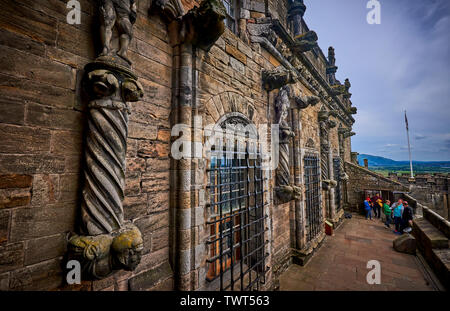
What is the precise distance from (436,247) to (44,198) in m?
7.94

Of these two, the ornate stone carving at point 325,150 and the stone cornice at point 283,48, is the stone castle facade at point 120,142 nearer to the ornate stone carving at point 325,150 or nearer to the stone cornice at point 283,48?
the stone cornice at point 283,48

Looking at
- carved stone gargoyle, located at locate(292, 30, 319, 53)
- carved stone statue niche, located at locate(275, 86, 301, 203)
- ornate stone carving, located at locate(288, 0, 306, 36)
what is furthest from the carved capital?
ornate stone carving, located at locate(288, 0, 306, 36)

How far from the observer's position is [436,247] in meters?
4.76

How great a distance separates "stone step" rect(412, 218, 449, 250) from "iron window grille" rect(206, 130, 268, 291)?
5.01 metres

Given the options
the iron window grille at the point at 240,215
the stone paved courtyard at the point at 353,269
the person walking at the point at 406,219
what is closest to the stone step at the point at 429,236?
the person walking at the point at 406,219

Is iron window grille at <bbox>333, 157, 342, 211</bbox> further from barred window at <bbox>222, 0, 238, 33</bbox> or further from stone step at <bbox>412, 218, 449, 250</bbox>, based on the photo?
barred window at <bbox>222, 0, 238, 33</bbox>

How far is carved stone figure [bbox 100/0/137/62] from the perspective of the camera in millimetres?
1469

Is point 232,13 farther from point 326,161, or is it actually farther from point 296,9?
point 326,161

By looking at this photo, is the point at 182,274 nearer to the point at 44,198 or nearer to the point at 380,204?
the point at 44,198

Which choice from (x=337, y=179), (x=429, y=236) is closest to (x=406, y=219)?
(x=429, y=236)

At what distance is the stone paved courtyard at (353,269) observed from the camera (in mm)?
3848

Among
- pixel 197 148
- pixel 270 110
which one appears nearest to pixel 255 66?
pixel 270 110

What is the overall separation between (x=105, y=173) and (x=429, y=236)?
26.1ft

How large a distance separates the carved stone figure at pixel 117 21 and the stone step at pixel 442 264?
6.80m
